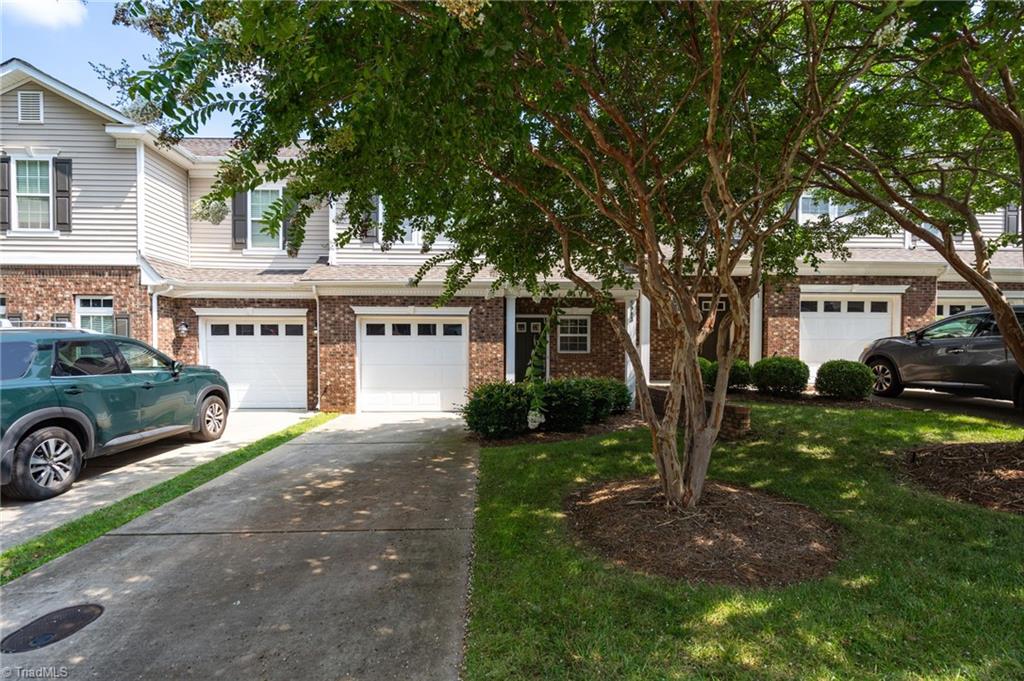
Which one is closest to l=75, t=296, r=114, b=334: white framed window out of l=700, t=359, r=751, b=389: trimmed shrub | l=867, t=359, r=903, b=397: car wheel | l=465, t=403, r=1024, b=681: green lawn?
l=465, t=403, r=1024, b=681: green lawn

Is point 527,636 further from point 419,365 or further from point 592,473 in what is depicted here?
point 419,365

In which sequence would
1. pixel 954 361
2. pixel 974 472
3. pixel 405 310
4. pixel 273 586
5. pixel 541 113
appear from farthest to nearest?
pixel 405 310 < pixel 954 361 < pixel 974 472 < pixel 541 113 < pixel 273 586

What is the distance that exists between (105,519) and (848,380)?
10.7m

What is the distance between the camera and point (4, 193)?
1089 cm

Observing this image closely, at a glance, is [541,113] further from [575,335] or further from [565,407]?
[575,335]

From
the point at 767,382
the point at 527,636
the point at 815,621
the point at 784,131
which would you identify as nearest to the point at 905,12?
the point at 784,131

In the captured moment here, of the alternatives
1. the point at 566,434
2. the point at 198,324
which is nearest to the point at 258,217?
the point at 198,324

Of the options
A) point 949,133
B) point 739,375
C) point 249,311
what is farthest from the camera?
point 249,311

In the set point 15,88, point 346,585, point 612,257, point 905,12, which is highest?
point 15,88

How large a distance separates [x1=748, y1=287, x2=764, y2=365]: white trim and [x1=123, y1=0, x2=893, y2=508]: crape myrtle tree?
6.26 m

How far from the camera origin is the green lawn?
8.75 ft

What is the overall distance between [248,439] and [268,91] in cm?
702

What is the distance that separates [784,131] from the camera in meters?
5.61

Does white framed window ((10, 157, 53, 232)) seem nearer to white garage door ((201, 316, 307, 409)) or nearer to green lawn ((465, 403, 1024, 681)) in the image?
white garage door ((201, 316, 307, 409))
